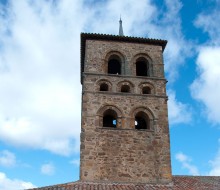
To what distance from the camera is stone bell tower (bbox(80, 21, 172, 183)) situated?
15.6 meters

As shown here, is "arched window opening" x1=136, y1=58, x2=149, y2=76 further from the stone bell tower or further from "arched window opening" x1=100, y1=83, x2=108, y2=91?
"arched window opening" x1=100, y1=83, x2=108, y2=91

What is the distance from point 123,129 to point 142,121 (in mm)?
1840

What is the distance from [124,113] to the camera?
16.9 m

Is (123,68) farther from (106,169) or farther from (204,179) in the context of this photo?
(204,179)

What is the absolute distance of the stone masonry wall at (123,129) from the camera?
15.6 meters

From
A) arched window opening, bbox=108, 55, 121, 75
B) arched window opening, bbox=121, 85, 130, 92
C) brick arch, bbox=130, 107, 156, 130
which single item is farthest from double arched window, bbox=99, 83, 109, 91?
arched window opening, bbox=108, 55, 121, 75

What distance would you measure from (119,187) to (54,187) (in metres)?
2.69

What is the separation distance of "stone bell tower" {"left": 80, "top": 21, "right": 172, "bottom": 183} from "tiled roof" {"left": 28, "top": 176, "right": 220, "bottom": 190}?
0.36 m

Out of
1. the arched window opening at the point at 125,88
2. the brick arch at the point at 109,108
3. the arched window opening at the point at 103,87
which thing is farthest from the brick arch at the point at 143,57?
the brick arch at the point at 109,108

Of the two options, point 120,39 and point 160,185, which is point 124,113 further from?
point 120,39

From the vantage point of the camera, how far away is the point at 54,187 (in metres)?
14.2

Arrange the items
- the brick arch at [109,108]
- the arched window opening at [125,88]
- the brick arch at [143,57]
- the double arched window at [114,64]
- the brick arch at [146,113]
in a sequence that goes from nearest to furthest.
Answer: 1. the brick arch at [109,108]
2. the brick arch at [146,113]
3. the arched window opening at [125,88]
4. the brick arch at [143,57]
5. the double arched window at [114,64]

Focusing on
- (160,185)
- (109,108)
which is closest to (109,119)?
(109,108)

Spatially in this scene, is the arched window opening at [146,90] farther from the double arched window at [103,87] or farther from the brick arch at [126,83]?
the double arched window at [103,87]
